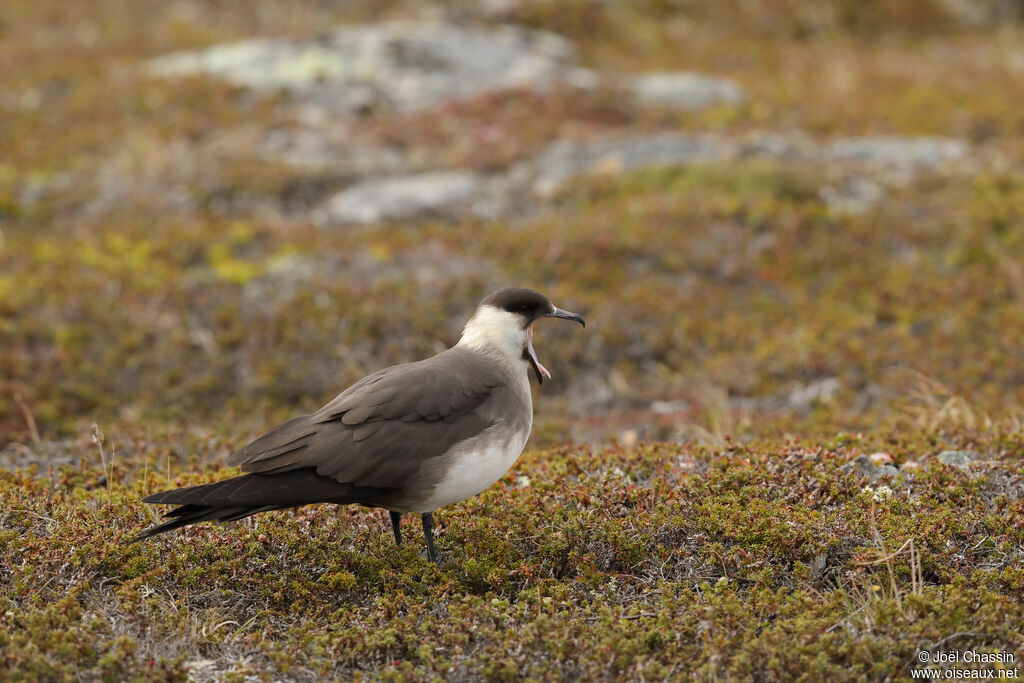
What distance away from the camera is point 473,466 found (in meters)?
5.93

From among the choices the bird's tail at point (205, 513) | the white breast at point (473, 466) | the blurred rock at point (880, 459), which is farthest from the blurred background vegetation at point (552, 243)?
the bird's tail at point (205, 513)

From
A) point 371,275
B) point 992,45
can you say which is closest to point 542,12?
point 992,45

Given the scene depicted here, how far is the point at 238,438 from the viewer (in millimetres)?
8742

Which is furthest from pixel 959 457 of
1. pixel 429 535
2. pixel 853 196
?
pixel 853 196

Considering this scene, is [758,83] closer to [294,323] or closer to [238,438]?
[294,323]

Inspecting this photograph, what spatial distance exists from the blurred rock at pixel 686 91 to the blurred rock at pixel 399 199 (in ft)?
16.6

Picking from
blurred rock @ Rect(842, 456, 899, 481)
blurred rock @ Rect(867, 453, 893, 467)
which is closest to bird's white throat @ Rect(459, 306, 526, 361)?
blurred rock @ Rect(842, 456, 899, 481)

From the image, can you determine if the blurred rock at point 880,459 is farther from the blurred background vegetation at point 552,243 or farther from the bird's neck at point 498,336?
the bird's neck at point 498,336

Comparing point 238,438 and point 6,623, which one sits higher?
point 6,623

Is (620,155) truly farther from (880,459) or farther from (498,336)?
(498,336)

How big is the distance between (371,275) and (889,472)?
7.24 meters

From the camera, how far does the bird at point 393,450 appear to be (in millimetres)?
5547

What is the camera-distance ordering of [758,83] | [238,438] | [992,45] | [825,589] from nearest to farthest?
1. [825,589]
2. [238,438]
3. [758,83]
4. [992,45]

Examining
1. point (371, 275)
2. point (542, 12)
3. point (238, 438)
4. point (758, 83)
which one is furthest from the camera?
point (542, 12)
